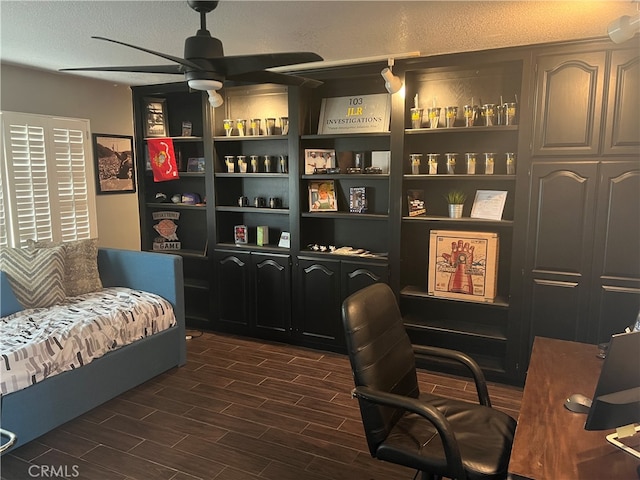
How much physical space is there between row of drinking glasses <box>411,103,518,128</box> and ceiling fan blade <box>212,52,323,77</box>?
5.68 feet

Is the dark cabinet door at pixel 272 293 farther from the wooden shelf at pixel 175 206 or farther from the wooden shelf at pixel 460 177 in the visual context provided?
the wooden shelf at pixel 460 177

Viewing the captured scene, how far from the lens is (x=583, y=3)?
2338 mm

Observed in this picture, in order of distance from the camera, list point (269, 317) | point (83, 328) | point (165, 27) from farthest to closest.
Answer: point (269, 317) → point (83, 328) → point (165, 27)

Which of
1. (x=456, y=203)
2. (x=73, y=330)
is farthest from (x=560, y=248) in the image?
(x=73, y=330)

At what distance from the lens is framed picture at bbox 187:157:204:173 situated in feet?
15.5

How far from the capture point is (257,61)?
210 cm

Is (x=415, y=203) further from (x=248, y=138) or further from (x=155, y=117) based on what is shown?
(x=155, y=117)

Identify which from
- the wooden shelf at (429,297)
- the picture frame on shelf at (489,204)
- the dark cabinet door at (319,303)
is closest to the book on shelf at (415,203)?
the picture frame on shelf at (489,204)

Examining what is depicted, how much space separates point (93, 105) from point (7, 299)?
78.9 inches

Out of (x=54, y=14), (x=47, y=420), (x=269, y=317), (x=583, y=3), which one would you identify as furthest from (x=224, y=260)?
(x=583, y=3)

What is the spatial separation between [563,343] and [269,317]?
2.64 meters

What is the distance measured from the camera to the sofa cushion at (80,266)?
3.72 metres

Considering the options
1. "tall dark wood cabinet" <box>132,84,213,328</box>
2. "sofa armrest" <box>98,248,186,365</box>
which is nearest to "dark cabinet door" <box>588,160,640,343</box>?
"sofa armrest" <box>98,248,186,365</box>

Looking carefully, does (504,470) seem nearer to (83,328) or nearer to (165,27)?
(83,328)
